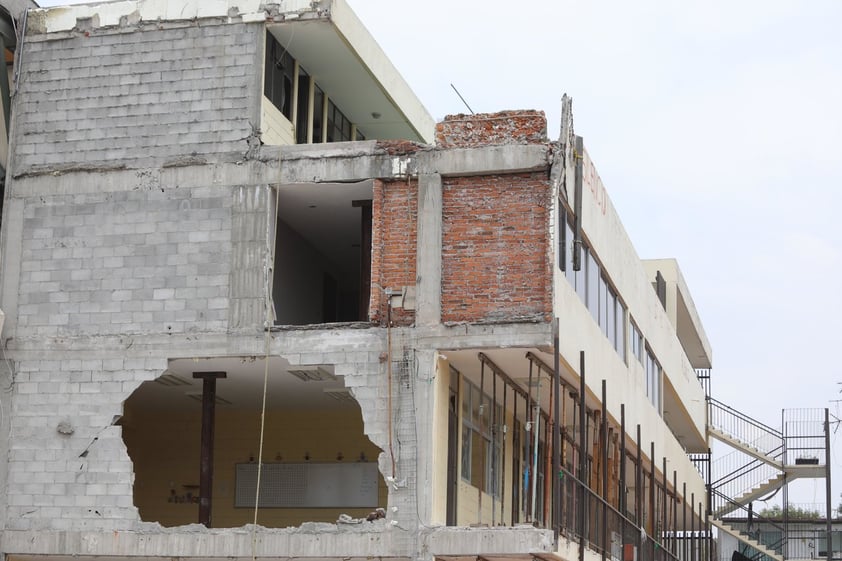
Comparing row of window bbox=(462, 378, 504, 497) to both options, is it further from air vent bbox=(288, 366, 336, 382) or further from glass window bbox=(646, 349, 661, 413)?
glass window bbox=(646, 349, 661, 413)

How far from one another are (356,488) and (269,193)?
8733mm

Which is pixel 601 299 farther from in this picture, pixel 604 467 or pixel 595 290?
pixel 604 467

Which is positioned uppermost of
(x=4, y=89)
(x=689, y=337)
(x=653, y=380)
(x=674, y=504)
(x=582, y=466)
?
(x=689, y=337)

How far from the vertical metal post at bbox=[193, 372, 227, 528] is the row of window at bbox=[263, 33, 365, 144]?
17.9 feet

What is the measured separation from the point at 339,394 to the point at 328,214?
424 cm

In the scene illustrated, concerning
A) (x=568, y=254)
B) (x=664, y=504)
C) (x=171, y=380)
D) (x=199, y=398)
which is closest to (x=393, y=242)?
(x=568, y=254)

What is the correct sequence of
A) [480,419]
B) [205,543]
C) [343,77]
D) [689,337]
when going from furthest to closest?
1. [689,337]
2. [343,77]
3. [480,419]
4. [205,543]

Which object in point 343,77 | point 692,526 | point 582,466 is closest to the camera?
point 582,466

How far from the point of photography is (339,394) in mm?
30766

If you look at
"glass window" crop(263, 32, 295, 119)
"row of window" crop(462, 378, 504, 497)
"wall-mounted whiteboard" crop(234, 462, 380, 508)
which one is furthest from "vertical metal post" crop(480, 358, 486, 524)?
"glass window" crop(263, 32, 295, 119)

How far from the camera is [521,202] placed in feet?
83.3

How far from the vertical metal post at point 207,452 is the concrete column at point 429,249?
4.70 m

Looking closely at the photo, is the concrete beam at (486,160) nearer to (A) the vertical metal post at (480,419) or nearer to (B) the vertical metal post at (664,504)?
(A) the vertical metal post at (480,419)

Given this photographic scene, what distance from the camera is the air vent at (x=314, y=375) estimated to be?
27406 mm
